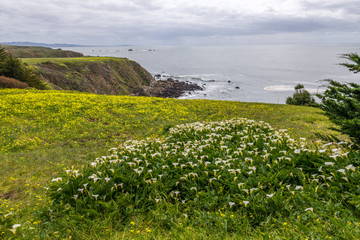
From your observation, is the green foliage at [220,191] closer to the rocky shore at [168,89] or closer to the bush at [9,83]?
the bush at [9,83]

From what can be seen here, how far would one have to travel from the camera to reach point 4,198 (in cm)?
625

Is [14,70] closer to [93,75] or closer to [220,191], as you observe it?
[220,191]

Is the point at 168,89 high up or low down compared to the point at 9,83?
down

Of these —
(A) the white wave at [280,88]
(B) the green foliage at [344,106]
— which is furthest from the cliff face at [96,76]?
(A) the white wave at [280,88]

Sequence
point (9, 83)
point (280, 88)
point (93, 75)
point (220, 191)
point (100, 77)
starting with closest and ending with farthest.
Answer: point (220, 191)
point (9, 83)
point (93, 75)
point (100, 77)
point (280, 88)

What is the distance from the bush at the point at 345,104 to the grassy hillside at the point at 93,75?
4095 cm

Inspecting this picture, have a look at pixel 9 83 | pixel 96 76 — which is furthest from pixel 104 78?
pixel 9 83

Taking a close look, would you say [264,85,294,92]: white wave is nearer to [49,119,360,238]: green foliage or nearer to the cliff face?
the cliff face

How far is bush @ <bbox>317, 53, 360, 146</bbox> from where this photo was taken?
6008 millimetres

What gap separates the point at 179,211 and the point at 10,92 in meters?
23.1

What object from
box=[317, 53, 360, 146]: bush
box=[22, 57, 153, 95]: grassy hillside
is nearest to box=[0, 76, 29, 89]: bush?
box=[22, 57, 153, 95]: grassy hillside

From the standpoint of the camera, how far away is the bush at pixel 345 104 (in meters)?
6.01

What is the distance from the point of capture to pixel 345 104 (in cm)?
626

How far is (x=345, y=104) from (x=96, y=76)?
59818 mm
